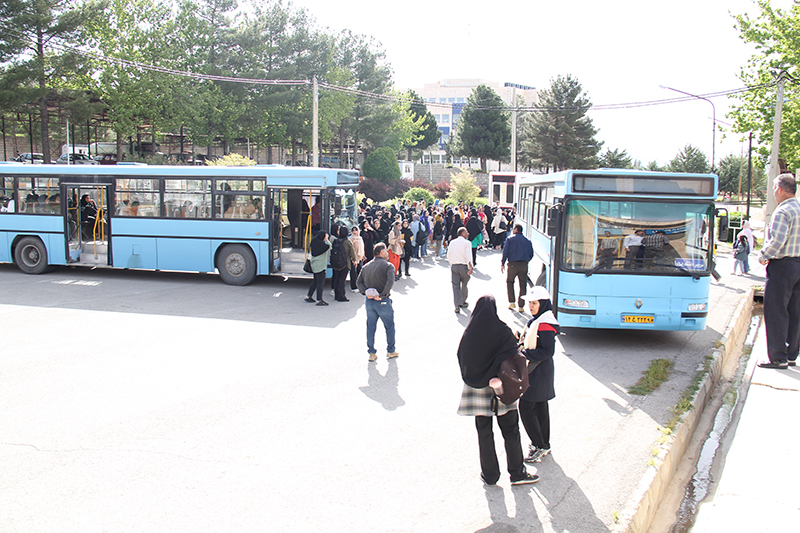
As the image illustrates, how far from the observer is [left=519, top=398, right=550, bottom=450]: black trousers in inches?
223

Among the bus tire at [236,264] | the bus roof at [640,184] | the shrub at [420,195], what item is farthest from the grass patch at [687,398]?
the shrub at [420,195]

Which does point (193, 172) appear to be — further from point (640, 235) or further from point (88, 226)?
point (640, 235)

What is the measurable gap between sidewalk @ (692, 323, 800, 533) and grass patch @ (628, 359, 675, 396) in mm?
1171

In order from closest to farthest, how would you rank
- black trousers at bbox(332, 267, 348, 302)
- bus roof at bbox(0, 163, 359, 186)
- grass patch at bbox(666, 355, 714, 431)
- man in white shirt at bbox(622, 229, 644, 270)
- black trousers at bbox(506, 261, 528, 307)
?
grass patch at bbox(666, 355, 714, 431) < man in white shirt at bbox(622, 229, 644, 270) < black trousers at bbox(506, 261, 528, 307) < black trousers at bbox(332, 267, 348, 302) < bus roof at bbox(0, 163, 359, 186)

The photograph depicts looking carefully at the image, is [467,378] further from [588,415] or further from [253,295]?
[253,295]

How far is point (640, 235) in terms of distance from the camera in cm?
972

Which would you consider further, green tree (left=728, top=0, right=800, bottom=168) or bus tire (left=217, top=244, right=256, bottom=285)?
green tree (left=728, top=0, right=800, bottom=168)

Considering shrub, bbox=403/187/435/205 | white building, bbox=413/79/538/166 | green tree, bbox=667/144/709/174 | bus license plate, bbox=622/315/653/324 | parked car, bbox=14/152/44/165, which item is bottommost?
bus license plate, bbox=622/315/653/324

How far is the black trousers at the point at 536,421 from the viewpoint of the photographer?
18.6ft

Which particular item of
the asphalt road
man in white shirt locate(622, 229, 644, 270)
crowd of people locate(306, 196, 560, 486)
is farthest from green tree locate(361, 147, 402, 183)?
man in white shirt locate(622, 229, 644, 270)

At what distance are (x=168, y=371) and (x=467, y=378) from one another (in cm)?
512

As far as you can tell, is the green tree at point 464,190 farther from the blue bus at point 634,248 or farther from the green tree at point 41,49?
the blue bus at point 634,248

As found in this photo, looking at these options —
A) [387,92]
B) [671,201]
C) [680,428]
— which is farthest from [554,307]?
[387,92]

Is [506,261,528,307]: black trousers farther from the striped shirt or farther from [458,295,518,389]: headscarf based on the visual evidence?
[458,295,518,389]: headscarf
